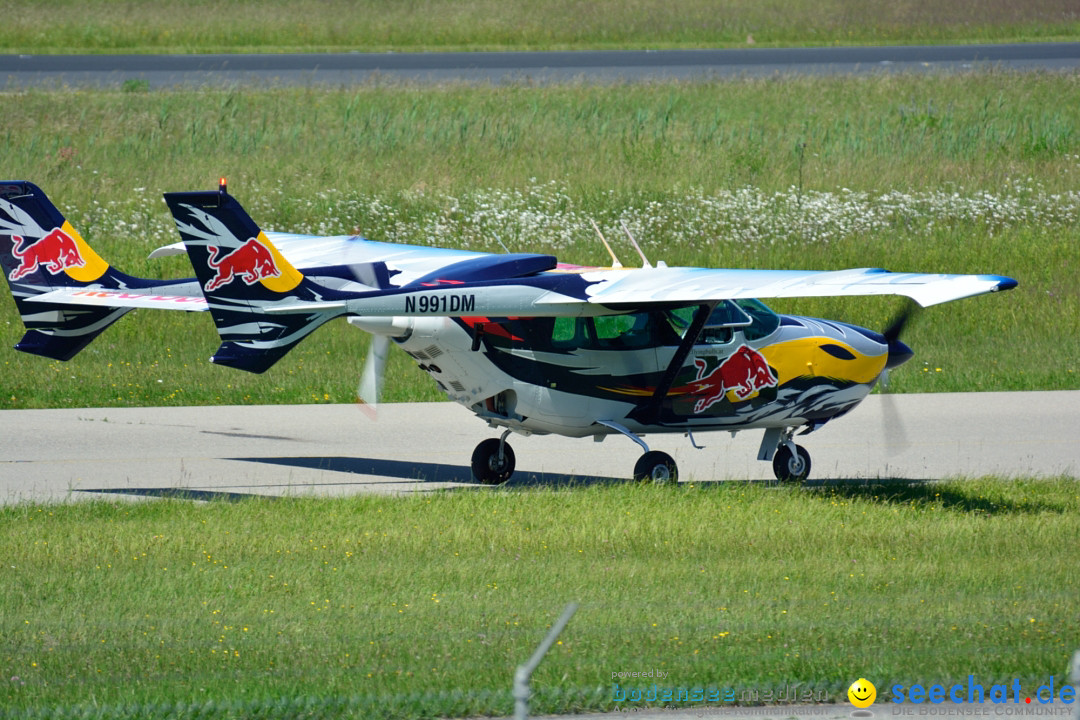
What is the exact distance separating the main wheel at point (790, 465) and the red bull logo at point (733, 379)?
2.99ft

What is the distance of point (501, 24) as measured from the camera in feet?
157

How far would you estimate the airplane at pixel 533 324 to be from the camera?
11648mm

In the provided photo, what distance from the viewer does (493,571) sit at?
382 inches

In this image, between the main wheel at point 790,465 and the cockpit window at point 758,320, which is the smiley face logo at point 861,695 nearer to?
the cockpit window at point 758,320

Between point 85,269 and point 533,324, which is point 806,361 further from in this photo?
point 85,269

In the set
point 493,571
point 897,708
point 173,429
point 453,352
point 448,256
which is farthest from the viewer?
point 173,429

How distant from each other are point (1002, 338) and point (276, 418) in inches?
457

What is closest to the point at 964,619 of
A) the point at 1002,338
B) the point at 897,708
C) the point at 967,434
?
the point at 897,708

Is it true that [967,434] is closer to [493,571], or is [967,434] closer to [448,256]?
[448,256]

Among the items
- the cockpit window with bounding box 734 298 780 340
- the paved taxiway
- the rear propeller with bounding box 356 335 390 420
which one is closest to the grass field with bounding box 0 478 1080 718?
the rear propeller with bounding box 356 335 390 420

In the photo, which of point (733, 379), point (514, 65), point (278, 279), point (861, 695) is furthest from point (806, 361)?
point (514, 65)

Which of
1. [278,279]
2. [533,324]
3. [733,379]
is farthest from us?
[733,379]

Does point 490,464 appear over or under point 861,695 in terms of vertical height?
under

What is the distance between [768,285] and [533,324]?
7.24 feet
